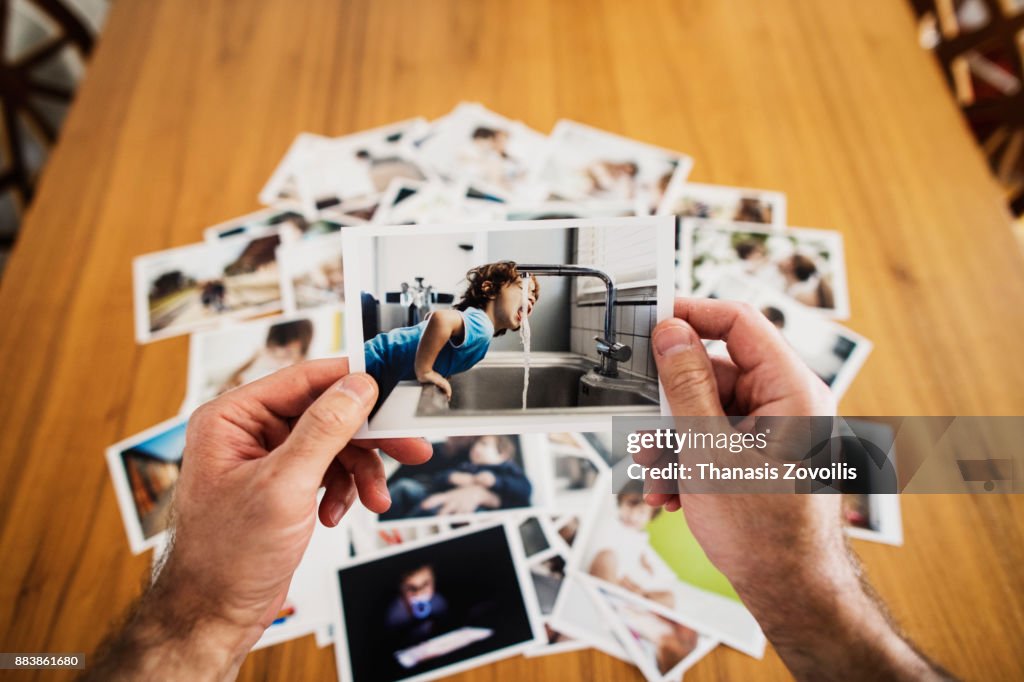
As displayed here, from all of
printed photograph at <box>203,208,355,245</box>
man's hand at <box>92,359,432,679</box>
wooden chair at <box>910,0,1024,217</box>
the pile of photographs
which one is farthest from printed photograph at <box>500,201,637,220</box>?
wooden chair at <box>910,0,1024,217</box>

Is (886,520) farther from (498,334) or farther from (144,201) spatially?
(144,201)

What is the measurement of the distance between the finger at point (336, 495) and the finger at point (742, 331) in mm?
465

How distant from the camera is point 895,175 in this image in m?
0.95

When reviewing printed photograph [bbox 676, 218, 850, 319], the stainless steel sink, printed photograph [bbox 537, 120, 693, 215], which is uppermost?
printed photograph [bbox 537, 120, 693, 215]

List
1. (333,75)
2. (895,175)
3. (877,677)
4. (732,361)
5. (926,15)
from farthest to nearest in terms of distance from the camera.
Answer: (926,15), (333,75), (895,175), (732,361), (877,677)

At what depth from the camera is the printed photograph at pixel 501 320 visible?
553 millimetres

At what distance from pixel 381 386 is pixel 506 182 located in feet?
1.77

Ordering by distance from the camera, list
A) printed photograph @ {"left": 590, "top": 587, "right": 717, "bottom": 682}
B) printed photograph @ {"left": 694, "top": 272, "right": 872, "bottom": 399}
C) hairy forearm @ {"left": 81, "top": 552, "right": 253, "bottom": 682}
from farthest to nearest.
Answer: printed photograph @ {"left": 694, "top": 272, "right": 872, "bottom": 399} → printed photograph @ {"left": 590, "top": 587, "right": 717, "bottom": 682} → hairy forearm @ {"left": 81, "top": 552, "right": 253, "bottom": 682}

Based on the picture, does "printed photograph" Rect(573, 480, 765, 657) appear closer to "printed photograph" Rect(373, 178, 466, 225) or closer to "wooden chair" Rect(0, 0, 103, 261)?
"printed photograph" Rect(373, 178, 466, 225)

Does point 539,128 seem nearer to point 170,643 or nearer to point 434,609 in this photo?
point 434,609

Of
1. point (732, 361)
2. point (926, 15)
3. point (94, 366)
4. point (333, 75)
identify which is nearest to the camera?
point (732, 361)

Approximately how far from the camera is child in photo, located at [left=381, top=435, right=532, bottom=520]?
2.29ft

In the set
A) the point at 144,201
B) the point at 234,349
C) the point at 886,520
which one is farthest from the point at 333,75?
the point at 886,520

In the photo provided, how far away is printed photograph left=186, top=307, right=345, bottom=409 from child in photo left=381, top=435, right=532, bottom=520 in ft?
0.80
